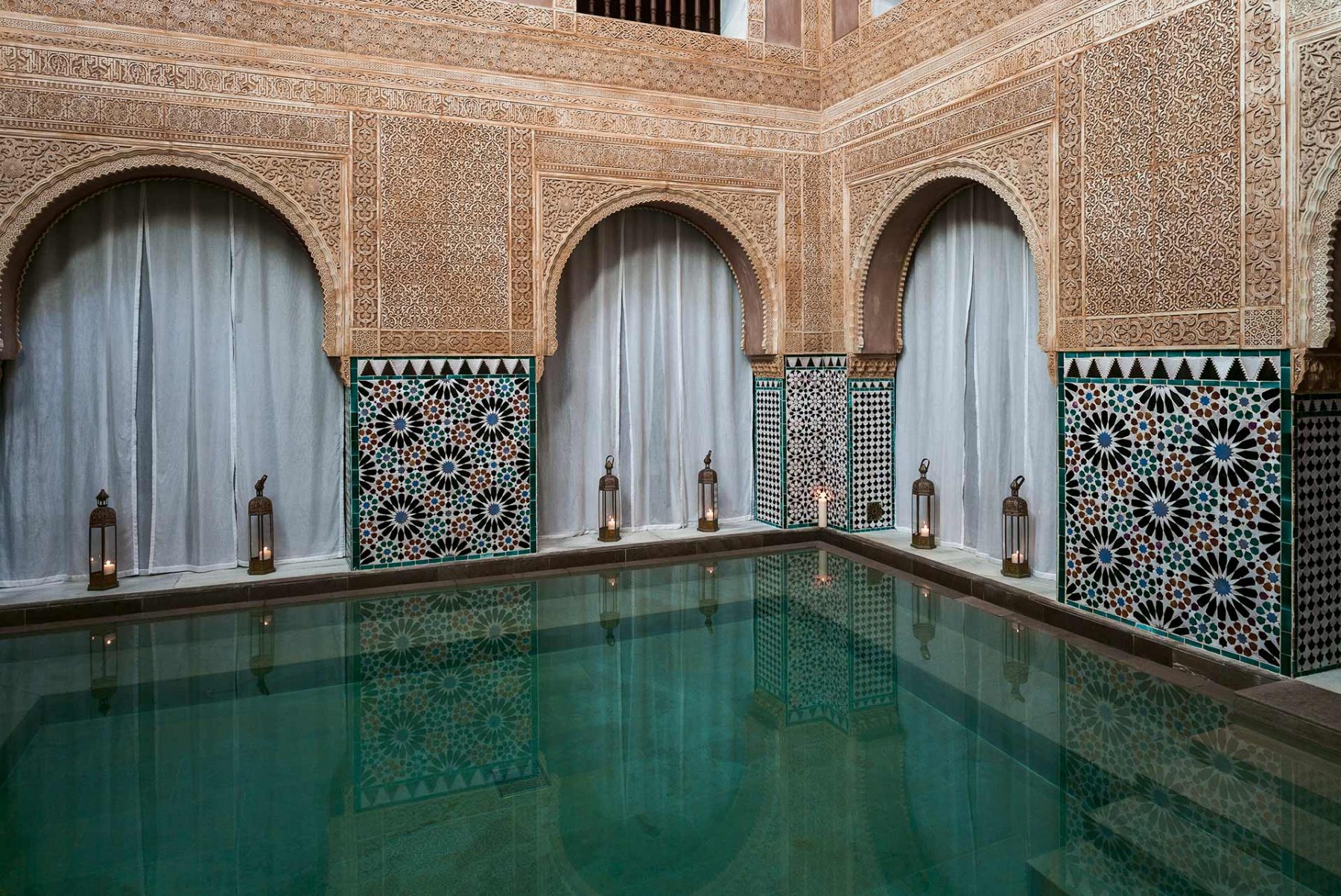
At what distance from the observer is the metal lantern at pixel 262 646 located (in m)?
2.65

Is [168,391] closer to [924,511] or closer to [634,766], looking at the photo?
[634,766]

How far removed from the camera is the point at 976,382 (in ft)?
13.3

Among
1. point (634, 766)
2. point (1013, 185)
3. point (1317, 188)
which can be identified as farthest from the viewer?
point (1013, 185)

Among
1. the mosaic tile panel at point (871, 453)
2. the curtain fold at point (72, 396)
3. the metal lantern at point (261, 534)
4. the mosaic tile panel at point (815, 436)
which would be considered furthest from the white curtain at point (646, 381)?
the curtain fold at point (72, 396)

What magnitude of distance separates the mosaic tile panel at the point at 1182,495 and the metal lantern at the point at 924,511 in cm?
94

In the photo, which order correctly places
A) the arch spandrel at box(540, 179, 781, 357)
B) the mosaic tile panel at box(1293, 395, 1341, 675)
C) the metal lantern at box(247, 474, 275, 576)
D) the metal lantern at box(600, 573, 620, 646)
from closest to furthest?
the mosaic tile panel at box(1293, 395, 1341, 675) < the metal lantern at box(600, 573, 620, 646) < the metal lantern at box(247, 474, 275, 576) < the arch spandrel at box(540, 179, 781, 357)

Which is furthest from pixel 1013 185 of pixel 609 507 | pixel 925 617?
pixel 609 507

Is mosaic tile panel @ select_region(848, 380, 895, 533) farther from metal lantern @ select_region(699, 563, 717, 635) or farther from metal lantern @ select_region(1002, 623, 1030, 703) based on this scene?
metal lantern @ select_region(1002, 623, 1030, 703)

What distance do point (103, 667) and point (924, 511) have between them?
3122 millimetres

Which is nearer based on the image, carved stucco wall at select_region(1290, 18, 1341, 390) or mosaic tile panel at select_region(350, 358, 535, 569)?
carved stucco wall at select_region(1290, 18, 1341, 390)

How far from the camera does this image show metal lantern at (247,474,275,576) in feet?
12.1

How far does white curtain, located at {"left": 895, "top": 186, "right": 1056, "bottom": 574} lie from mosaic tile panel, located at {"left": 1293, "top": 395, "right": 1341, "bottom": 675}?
42.9 inches

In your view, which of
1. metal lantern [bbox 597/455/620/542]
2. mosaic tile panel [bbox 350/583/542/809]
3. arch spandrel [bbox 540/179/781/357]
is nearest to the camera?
mosaic tile panel [bbox 350/583/542/809]

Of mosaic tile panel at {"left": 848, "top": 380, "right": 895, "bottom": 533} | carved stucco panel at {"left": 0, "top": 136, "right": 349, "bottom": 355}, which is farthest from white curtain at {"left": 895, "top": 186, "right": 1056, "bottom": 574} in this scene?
carved stucco panel at {"left": 0, "top": 136, "right": 349, "bottom": 355}
